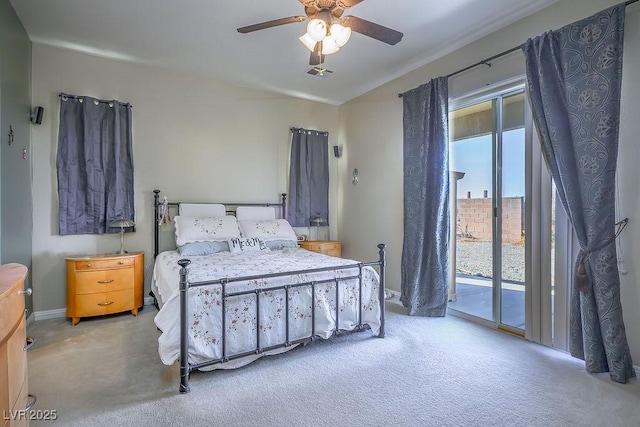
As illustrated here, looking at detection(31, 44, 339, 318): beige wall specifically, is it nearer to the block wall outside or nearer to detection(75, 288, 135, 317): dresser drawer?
detection(75, 288, 135, 317): dresser drawer

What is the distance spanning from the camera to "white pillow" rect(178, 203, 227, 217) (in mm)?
3846

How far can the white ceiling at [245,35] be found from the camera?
2691 mm

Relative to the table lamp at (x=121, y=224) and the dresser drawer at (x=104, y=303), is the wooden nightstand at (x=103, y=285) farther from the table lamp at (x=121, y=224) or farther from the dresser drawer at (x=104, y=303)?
the table lamp at (x=121, y=224)

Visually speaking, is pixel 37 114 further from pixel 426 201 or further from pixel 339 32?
pixel 426 201

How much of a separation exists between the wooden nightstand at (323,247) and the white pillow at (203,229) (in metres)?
1.05

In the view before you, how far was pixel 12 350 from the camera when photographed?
1.17 m

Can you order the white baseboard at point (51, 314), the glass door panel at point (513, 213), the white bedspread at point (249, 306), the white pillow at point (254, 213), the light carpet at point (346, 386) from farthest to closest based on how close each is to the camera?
the white pillow at point (254, 213)
the white baseboard at point (51, 314)
the glass door panel at point (513, 213)
the white bedspread at point (249, 306)
the light carpet at point (346, 386)

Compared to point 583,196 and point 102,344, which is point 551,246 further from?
point 102,344

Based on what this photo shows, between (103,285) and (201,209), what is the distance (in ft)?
4.16

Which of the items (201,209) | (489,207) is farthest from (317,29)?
(201,209)

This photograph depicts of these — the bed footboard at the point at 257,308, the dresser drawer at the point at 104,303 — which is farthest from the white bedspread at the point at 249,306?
the dresser drawer at the point at 104,303

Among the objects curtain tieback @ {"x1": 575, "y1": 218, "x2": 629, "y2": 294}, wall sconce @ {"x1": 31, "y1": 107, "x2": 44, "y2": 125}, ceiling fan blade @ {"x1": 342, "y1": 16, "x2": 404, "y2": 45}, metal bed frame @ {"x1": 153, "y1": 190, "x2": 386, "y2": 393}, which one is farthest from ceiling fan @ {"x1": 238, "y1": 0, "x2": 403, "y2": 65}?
wall sconce @ {"x1": 31, "y1": 107, "x2": 44, "y2": 125}

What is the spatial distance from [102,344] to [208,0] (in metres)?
2.95

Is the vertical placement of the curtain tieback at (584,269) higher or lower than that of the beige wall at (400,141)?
lower
